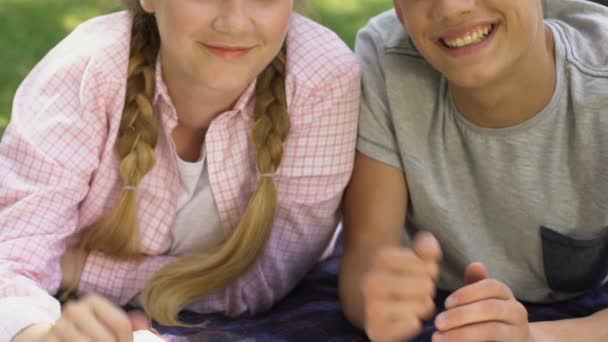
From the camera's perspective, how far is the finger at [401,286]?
1541mm

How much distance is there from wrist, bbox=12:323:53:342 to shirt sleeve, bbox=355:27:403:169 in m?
0.71

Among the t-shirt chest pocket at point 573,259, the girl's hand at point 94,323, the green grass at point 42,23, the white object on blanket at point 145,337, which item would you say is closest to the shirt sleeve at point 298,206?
the white object on blanket at point 145,337

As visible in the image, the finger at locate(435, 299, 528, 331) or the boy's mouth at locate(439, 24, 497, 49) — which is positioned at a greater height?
the boy's mouth at locate(439, 24, 497, 49)

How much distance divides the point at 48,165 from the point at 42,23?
2192 millimetres

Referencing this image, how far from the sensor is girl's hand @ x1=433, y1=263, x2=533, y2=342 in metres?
1.60

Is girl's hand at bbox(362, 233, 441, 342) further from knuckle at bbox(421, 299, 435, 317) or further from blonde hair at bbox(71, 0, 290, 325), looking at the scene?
blonde hair at bbox(71, 0, 290, 325)

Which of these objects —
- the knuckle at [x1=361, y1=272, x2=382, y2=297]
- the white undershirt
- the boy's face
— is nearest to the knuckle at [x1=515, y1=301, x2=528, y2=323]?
the knuckle at [x1=361, y1=272, x2=382, y2=297]

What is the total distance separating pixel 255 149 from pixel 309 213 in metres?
0.18

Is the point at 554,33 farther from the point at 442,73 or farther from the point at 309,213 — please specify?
the point at 309,213

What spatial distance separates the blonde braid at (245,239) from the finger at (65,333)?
43 centimetres

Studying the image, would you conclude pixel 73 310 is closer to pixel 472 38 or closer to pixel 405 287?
pixel 405 287

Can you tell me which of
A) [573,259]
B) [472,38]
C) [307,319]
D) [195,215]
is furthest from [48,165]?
[573,259]

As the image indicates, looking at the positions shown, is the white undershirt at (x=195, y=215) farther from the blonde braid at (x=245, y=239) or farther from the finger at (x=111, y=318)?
the finger at (x=111, y=318)

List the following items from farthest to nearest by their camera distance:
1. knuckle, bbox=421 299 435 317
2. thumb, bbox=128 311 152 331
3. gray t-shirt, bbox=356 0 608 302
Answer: gray t-shirt, bbox=356 0 608 302 < thumb, bbox=128 311 152 331 < knuckle, bbox=421 299 435 317
